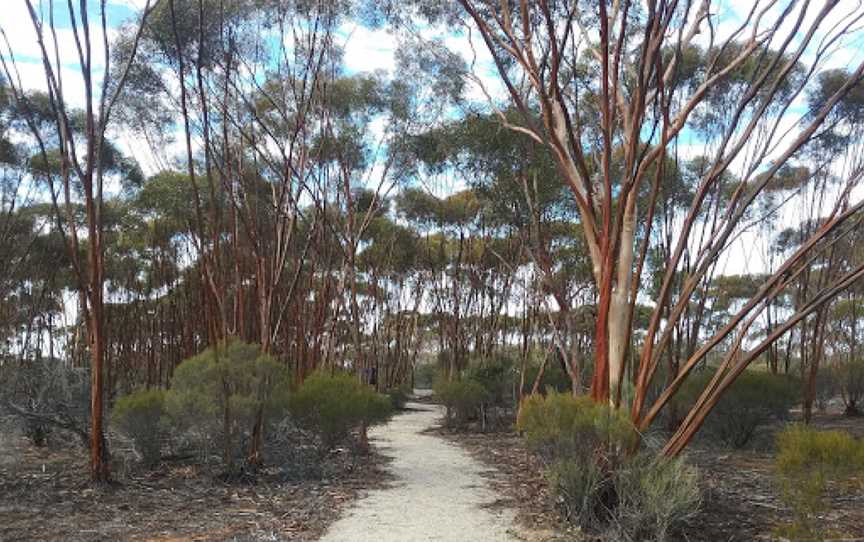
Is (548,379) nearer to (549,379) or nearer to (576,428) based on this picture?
(549,379)

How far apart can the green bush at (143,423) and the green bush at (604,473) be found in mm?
5055

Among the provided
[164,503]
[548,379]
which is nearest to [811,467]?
[164,503]

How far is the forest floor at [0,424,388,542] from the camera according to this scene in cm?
579

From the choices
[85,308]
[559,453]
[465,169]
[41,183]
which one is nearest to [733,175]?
[465,169]

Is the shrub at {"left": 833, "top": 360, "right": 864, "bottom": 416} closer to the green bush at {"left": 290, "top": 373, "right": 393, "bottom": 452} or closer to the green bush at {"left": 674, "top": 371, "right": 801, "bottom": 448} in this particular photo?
the green bush at {"left": 674, "top": 371, "right": 801, "bottom": 448}

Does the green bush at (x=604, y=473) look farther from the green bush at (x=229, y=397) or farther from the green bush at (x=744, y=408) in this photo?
the green bush at (x=744, y=408)

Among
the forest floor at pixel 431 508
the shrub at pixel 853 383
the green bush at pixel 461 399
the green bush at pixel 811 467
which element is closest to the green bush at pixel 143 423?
the forest floor at pixel 431 508

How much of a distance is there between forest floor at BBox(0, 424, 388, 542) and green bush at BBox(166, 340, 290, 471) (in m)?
0.49

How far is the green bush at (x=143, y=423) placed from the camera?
885 cm

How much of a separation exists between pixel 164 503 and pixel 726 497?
5.64 meters

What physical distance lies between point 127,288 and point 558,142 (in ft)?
65.2

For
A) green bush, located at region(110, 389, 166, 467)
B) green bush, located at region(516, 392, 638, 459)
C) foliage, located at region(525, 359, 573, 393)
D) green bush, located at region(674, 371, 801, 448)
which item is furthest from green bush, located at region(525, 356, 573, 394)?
green bush, located at region(516, 392, 638, 459)

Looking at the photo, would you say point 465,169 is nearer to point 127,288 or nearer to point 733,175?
point 733,175

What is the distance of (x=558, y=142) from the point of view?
6.80 meters
